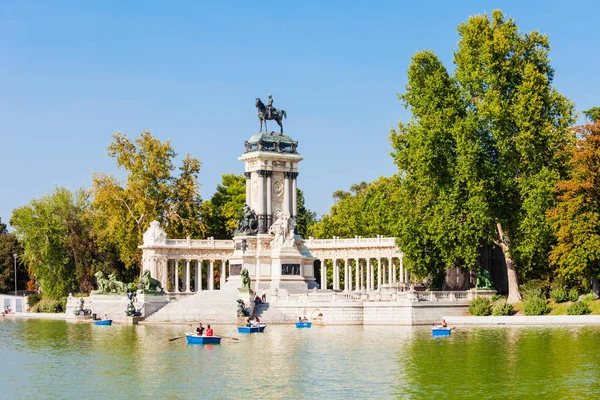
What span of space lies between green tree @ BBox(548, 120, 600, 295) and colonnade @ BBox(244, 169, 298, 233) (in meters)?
23.3

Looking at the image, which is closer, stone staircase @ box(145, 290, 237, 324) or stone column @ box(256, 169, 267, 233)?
stone staircase @ box(145, 290, 237, 324)

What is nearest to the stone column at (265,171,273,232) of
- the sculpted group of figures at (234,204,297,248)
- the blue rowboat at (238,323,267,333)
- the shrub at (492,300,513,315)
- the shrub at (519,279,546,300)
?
the sculpted group of figures at (234,204,297,248)

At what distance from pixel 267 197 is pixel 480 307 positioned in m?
20.6

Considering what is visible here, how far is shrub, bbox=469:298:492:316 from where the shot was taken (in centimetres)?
6184

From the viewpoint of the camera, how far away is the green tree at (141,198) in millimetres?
89250

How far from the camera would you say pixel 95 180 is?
91.0 m

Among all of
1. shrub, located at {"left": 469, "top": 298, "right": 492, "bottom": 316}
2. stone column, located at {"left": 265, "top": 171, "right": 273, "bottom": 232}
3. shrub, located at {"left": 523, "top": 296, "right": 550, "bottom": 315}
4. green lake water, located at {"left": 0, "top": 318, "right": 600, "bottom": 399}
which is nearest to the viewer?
green lake water, located at {"left": 0, "top": 318, "right": 600, "bottom": 399}

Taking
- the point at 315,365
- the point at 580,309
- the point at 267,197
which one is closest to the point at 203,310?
the point at 267,197

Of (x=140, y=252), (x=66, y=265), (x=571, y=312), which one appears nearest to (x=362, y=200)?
(x=140, y=252)

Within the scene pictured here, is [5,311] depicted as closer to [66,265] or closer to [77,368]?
A: [66,265]

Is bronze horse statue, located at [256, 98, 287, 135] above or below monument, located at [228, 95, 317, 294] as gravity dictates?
above

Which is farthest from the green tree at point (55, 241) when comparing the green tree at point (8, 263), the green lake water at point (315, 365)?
the green lake water at point (315, 365)

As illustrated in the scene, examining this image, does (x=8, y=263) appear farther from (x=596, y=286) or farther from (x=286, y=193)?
(x=596, y=286)

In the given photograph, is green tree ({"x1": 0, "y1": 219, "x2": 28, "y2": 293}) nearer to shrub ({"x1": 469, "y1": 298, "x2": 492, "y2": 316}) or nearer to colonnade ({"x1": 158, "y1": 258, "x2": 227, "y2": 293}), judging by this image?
colonnade ({"x1": 158, "y1": 258, "x2": 227, "y2": 293})
